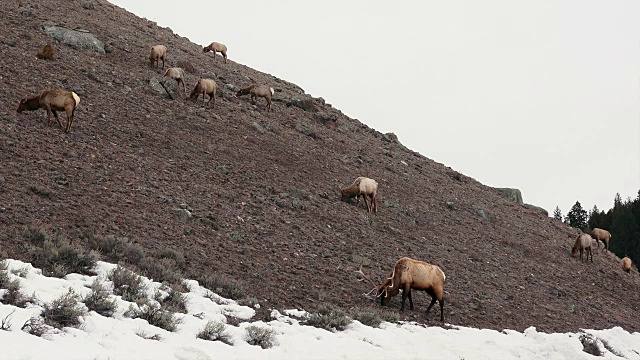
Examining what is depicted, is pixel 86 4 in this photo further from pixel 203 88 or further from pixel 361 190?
pixel 361 190

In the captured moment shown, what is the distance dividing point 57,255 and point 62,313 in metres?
2.44

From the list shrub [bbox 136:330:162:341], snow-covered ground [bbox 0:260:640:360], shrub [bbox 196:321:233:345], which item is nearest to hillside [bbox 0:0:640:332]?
snow-covered ground [bbox 0:260:640:360]

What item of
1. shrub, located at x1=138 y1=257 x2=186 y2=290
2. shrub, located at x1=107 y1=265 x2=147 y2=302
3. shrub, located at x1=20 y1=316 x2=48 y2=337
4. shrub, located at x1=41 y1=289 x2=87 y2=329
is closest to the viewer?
shrub, located at x1=20 y1=316 x2=48 y2=337

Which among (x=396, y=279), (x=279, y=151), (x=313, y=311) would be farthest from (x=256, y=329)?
(x=279, y=151)

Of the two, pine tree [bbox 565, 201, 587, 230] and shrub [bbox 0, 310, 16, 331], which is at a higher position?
pine tree [bbox 565, 201, 587, 230]

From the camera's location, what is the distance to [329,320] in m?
10.1

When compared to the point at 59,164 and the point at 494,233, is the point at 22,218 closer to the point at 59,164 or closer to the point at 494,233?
the point at 59,164

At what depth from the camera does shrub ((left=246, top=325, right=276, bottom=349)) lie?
8.39 metres

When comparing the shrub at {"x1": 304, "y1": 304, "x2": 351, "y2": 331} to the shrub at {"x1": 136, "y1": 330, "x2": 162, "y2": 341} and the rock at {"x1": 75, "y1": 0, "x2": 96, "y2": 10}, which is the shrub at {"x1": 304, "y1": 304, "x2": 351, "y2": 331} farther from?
the rock at {"x1": 75, "y1": 0, "x2": 96, "y2": 10}

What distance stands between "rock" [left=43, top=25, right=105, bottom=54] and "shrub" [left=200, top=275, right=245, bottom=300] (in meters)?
19.3

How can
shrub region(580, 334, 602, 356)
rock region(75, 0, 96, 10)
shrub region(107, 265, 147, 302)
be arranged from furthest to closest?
rock region(75, 0, 96, 10)
shrub region(580, 334, 602, 356)
shrub region(107, 265, 147, 302)

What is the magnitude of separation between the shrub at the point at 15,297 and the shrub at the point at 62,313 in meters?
0.30

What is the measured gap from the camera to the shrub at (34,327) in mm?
6277

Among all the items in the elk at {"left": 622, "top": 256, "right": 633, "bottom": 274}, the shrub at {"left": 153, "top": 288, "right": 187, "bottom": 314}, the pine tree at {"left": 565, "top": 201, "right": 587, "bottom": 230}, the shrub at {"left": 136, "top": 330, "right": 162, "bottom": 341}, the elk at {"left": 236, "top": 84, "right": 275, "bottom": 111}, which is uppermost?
the pine tree at {"left": 565, "top": 201, "right": 587, "bottom": 230}
